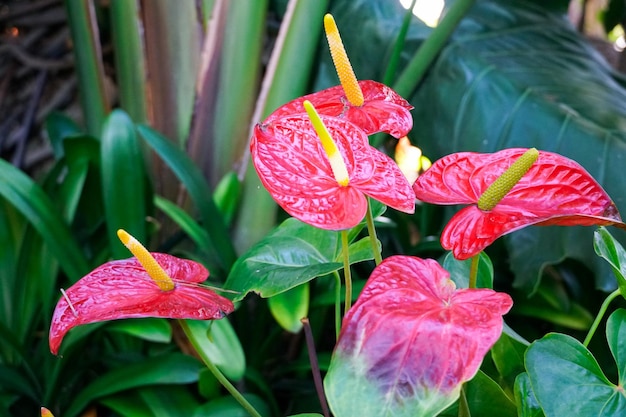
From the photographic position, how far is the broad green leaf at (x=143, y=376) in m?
0.61

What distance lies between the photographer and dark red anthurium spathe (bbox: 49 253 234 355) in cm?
30

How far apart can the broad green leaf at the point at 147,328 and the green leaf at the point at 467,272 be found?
1.01 feet

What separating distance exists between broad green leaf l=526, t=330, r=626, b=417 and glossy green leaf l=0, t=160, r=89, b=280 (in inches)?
22.1

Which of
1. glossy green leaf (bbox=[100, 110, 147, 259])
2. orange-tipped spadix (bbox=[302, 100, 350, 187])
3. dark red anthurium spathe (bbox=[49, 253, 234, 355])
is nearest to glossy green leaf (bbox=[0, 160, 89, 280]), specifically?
glossy green leaf (bbox=[100, 110, 147, 259])

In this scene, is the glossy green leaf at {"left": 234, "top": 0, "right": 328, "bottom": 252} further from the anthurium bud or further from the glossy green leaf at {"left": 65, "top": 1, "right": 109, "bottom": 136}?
the anthurium bud

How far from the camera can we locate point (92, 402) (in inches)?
25.9

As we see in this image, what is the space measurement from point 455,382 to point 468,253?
7 centimetres

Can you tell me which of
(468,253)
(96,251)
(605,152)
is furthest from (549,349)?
(96,251)

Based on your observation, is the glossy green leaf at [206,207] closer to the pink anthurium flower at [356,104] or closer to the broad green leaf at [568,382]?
the pink anthurium flower at [356,104]

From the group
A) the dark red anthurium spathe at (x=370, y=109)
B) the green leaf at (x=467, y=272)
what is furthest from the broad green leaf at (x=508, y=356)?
the dark red anthurium spathe at (x=370, y=109)

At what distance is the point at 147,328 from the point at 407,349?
416 mm

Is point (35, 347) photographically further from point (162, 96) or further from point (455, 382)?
point (455, 382)

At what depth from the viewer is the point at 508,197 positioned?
35cm

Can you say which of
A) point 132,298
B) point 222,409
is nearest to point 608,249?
point 132,298
